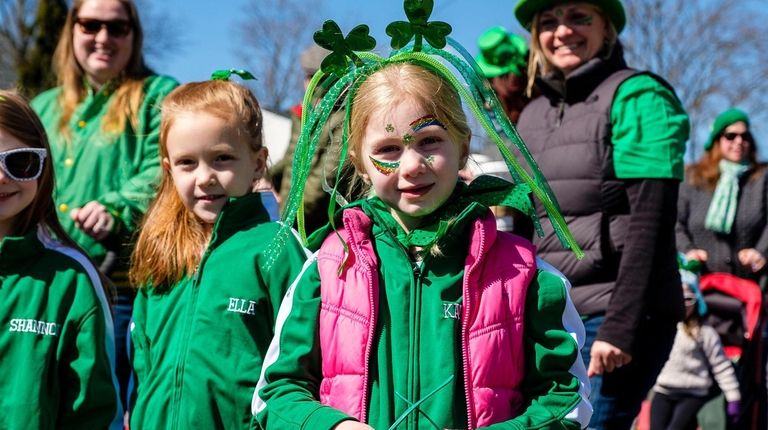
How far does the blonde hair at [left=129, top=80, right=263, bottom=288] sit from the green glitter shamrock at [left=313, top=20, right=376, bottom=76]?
2.95 feet

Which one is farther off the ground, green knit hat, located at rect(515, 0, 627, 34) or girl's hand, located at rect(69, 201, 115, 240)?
green knit hat, located at rect(515, 0, 627, 34)

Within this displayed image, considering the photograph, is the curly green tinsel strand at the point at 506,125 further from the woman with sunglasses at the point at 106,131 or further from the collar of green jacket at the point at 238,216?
the woman with sunglasses at the point at 106,131

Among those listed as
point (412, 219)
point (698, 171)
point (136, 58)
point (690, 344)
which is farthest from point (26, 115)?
point (698, 171)

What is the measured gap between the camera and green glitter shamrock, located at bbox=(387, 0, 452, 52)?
8.61 feet

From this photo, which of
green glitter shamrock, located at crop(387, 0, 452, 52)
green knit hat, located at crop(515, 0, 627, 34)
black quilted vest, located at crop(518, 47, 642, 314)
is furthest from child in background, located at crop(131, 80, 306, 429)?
green knit hat, located at crop(515, 0, 627, 34)

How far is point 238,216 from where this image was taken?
11.3 feet

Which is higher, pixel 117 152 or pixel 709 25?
pixel 709 25

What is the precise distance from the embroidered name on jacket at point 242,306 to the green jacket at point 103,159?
3.61 ft

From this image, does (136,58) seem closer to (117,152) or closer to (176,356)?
(117,152)

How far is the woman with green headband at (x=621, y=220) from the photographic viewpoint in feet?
12.0

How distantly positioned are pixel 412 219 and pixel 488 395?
516 millimetres

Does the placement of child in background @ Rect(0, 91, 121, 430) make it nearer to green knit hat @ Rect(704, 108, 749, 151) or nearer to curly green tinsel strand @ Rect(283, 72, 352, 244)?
curly green tinsel strand @ Rect(283, 72, 352, 244)

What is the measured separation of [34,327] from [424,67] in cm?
154

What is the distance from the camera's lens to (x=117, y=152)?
4.49 m
